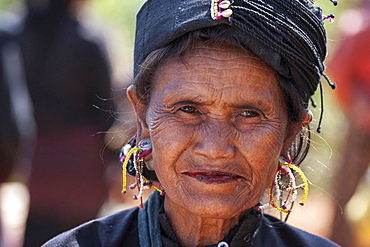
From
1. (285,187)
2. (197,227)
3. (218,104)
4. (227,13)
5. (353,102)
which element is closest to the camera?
(227,13)

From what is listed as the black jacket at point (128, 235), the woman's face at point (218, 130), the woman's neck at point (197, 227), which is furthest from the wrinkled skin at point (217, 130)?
the black jacket at point (128, 235)

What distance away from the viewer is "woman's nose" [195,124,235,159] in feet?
9.39

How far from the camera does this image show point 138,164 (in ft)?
10.7

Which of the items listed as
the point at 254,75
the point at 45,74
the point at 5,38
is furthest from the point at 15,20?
the point at 254,75

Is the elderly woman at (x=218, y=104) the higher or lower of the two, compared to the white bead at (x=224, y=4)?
lower

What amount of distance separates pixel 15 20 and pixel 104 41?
71 centimetres

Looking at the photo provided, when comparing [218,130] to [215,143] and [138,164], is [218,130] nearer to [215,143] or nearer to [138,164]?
[215,143]

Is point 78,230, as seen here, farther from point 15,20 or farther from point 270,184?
point 15,20

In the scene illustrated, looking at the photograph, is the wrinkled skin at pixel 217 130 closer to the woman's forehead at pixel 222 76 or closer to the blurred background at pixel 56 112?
the woman's forehead at pixel 222 76

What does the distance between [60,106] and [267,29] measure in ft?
8.40

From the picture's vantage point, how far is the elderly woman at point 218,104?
2.89 meters

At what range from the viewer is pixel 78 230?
323cm

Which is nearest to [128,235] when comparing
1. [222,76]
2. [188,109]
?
[188,109]

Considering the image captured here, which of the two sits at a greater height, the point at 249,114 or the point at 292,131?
the point at 249,114
